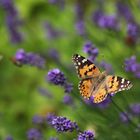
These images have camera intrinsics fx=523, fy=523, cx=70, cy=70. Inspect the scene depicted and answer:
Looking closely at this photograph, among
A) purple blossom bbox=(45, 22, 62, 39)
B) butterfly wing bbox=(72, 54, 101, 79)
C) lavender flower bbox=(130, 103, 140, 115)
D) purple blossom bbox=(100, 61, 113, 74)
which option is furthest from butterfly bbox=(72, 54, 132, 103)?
purple blossom bbox=(45, 22, 62, 39)

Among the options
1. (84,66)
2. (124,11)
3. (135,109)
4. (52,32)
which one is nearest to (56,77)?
(84,66)

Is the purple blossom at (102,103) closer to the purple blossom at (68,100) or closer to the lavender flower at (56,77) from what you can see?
the purple blossom at (68,100)

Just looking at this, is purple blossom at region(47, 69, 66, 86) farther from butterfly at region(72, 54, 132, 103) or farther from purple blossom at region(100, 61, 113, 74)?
purple blossom at region(100, 61, 113, 74)

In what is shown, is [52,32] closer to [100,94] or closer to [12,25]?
[12,25]

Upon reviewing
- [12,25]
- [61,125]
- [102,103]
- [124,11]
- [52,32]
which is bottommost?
[61,125]

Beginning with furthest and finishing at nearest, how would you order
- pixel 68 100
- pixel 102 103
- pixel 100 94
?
pixel 68 100
pixel 102 103
pixel 100 94

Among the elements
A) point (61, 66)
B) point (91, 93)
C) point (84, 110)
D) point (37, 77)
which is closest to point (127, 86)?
point (91, 93)
